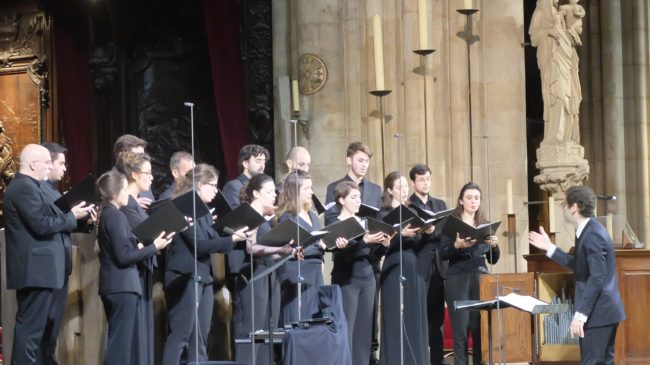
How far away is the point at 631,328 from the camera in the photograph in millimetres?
9000

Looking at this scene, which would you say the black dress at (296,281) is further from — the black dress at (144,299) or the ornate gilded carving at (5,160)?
the ornate gilded carving at (5,160)

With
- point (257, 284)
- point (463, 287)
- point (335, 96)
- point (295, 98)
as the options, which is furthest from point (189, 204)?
point (335, 96)

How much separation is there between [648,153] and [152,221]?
7.98 metres

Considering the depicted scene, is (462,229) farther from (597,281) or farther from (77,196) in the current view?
(77,196)

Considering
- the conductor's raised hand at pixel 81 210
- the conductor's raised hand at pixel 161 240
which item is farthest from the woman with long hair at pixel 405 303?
the conductor's raised hand at pixel 81 210

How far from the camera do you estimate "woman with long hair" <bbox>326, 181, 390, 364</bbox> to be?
28.0 ft

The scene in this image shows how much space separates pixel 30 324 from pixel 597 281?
3.31 metres

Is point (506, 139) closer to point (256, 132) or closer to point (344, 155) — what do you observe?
point (344, 155)

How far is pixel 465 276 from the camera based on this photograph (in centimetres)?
912

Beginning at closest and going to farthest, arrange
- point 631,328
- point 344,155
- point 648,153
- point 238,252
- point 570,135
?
point 238,252 → point 631,328 → point 344,155 → point 570,135 → point 648,153

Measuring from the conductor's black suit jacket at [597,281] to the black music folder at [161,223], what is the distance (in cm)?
239

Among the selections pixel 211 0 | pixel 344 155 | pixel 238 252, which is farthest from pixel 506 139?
pixel 238 252

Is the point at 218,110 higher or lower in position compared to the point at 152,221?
higher

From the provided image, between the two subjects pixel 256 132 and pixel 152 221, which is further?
pixel 256 132
